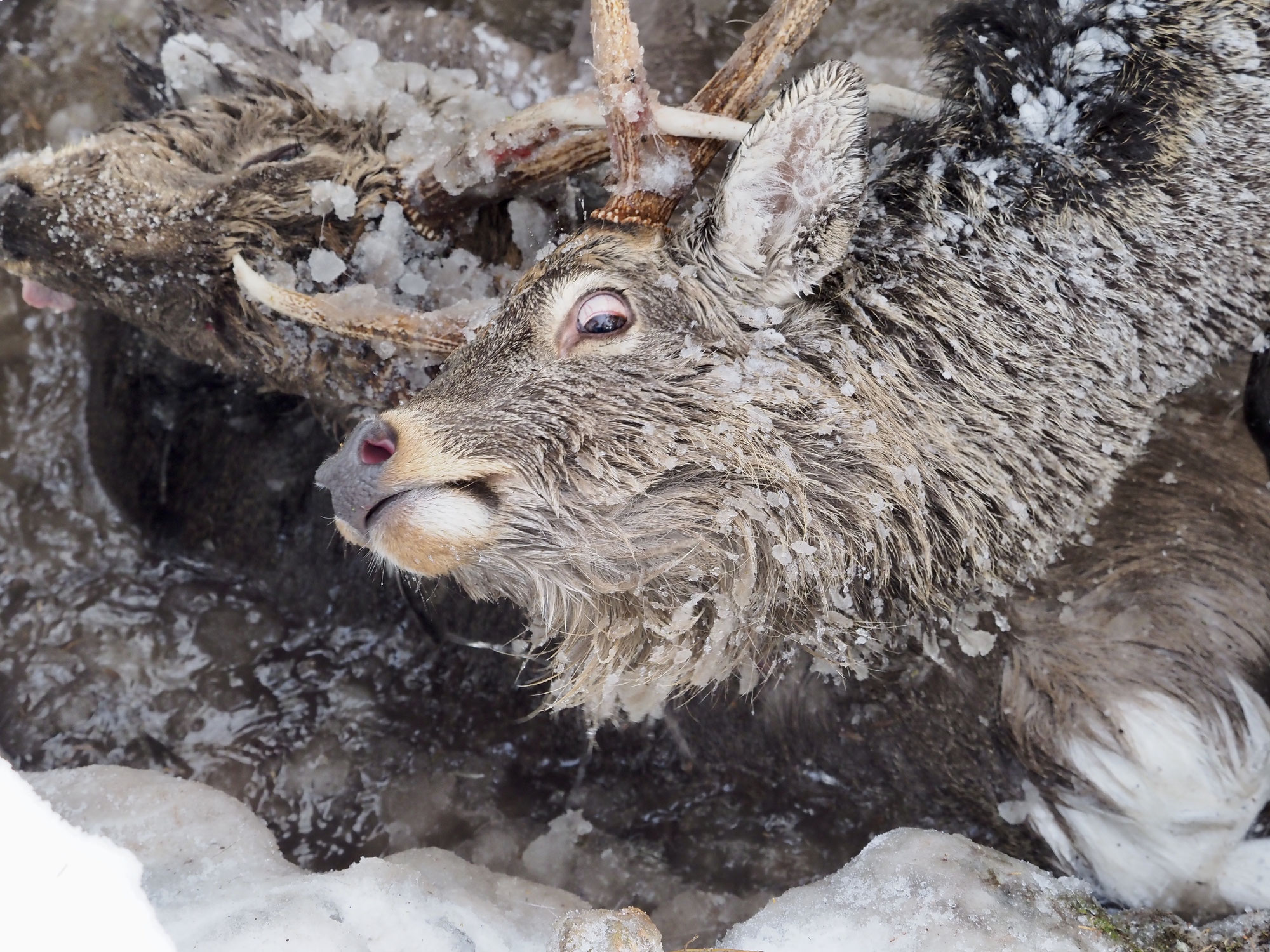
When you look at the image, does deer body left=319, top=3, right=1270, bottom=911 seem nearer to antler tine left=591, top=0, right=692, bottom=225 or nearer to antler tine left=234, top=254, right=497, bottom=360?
antler tine left=591, top=0, right=692, bottom=225

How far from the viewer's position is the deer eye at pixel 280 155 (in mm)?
3086

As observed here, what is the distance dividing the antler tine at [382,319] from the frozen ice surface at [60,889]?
132cm

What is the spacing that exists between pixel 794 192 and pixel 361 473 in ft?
3.65

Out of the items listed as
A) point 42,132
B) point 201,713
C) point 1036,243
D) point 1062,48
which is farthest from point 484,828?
point 42,132

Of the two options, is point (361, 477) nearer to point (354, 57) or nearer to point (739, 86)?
point (739, 86)

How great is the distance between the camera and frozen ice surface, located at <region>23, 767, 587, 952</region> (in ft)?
7.72

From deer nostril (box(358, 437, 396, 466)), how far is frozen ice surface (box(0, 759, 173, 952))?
111cm

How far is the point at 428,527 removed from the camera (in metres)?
2.12

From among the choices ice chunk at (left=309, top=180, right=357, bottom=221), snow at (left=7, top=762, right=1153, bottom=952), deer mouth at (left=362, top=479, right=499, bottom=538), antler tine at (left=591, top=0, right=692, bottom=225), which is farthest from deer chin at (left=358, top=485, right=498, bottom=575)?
ice chunk at (left=309, top=180, right=357, bottom=221)

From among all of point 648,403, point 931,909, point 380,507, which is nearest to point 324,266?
point 380,507

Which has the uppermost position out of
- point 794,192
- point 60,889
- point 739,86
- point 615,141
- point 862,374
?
point 739,86

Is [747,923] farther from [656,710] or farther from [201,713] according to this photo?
[201,713]

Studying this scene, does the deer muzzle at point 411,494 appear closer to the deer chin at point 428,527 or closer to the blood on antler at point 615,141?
the deer chin at point 428,527

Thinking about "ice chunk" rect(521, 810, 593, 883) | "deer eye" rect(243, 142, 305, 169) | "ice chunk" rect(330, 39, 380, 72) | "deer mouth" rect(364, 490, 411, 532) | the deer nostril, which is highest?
"ice chunk" rect(330, 39, 380, 72)
